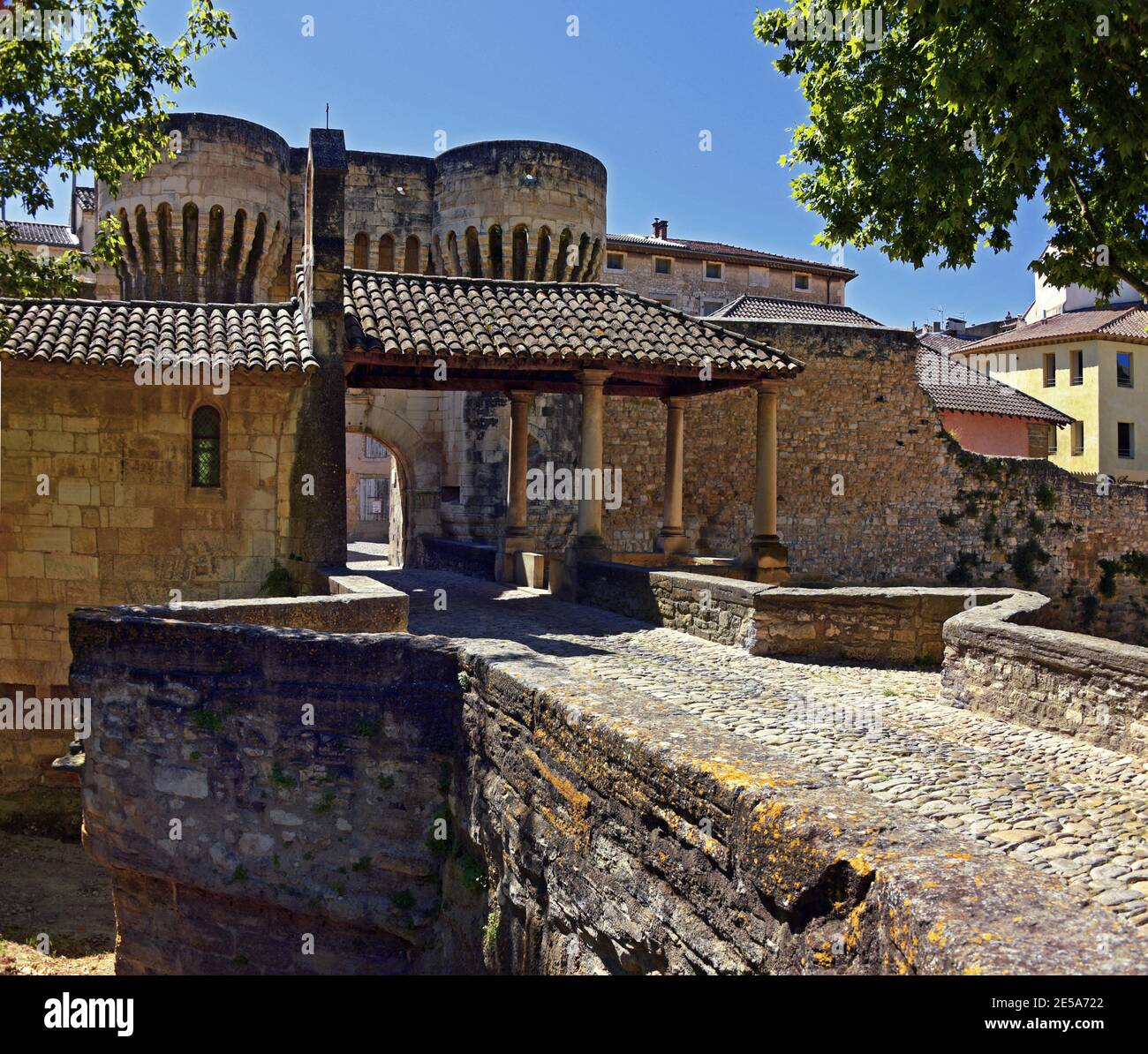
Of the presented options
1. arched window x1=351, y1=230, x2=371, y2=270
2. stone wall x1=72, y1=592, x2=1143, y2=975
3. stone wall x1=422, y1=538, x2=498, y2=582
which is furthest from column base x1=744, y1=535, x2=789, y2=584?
arched window x1=351, y1=230, x2=371, y2=270

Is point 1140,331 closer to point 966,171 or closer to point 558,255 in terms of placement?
point 558,255

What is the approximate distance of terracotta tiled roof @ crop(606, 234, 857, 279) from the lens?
42094 millimetres

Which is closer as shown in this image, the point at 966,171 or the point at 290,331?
the point at 966,171

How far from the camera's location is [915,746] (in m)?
6.29

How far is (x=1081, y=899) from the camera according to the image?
2.86 meters

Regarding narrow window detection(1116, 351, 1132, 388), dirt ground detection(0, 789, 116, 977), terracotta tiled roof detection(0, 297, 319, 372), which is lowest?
dirt ground detection(0, 789, 116, 977)

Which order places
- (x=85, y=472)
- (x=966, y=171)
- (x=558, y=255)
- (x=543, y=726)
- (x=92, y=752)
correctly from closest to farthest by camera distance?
(x=543, y=726), (x=92, y=752), (x=966, y=171), (x=85, y=472), (x=558, y=255)

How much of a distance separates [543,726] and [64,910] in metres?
8.03

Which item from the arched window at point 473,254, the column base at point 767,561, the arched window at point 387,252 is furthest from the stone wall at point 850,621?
the arched window at point 387,252

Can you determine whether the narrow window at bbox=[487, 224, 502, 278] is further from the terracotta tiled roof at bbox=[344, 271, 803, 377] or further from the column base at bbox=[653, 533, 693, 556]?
the column base at bbox=[653, 533, 693, 556]

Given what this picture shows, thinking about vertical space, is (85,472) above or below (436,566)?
above

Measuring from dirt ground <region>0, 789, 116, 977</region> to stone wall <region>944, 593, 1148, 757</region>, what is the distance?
7894mm
